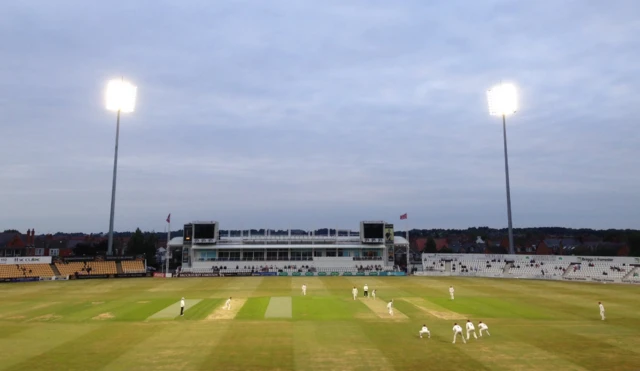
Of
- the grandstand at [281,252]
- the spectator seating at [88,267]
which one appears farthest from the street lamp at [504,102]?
the spectator seating at [88,267]

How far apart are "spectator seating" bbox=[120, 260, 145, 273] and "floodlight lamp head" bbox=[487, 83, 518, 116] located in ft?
218

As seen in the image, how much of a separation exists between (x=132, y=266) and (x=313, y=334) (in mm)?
63305

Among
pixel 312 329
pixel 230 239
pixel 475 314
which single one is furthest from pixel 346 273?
pixel 312 329

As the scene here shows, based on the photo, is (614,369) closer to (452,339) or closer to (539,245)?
(452,339)

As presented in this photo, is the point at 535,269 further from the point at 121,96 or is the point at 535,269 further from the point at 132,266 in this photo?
the point at 121,96

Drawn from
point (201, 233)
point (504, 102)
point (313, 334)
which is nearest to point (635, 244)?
point (504, 102)

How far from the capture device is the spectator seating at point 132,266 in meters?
76.4

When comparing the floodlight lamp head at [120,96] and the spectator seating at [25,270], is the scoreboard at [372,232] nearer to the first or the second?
the floodlight lamp head at [120,96]

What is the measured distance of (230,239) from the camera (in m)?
92.8

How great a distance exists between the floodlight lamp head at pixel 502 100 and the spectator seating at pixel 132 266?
66423mm

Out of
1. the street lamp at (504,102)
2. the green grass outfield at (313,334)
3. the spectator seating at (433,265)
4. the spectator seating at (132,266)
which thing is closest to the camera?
the green grass outfield at (313,334)

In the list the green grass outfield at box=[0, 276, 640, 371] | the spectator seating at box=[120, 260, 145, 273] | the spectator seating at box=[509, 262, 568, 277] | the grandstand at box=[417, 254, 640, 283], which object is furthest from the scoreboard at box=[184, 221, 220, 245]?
the spectator seating at box=[509, 262, 568, 277]

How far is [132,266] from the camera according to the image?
77.4 metres

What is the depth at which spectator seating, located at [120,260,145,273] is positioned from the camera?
76.4 metres
